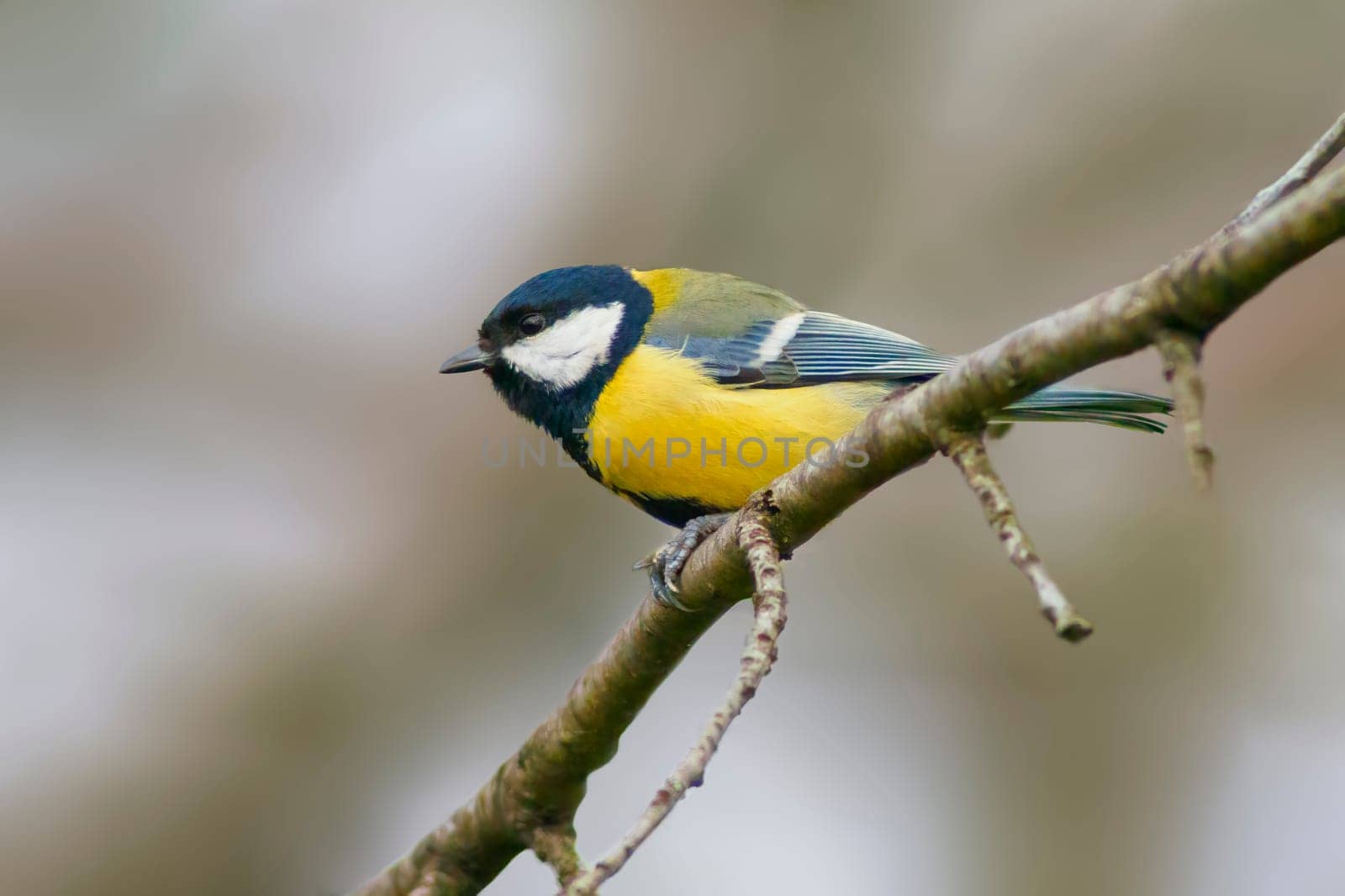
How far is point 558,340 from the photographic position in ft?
7.91

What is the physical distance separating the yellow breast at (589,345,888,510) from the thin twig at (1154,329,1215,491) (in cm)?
108

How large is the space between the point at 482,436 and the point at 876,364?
1532mm

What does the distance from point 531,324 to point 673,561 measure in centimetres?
90

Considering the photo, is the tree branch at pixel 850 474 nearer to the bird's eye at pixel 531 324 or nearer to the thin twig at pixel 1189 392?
the thin twig at pixel 1189 392

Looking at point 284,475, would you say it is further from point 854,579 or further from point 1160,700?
point 1160,700

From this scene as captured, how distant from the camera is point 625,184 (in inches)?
144

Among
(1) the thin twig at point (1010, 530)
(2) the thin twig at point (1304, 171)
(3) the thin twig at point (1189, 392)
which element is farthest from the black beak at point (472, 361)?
(3) the thin twig at point (1189, 392)

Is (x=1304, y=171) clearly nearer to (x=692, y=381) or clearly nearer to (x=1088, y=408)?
(x=1088, y=408)

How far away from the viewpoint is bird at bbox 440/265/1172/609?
2088mm

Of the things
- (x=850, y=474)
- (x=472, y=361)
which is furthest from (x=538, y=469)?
(x=850, y=474)

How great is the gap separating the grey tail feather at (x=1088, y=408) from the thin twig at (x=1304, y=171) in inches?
23.9

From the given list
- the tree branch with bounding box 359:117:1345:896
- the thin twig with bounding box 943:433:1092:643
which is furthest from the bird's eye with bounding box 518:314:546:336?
the thin twig with bounding box 943:433:1092:643

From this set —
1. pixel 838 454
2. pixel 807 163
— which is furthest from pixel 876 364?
pixel 807 163

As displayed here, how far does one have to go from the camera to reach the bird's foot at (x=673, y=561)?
165cm
